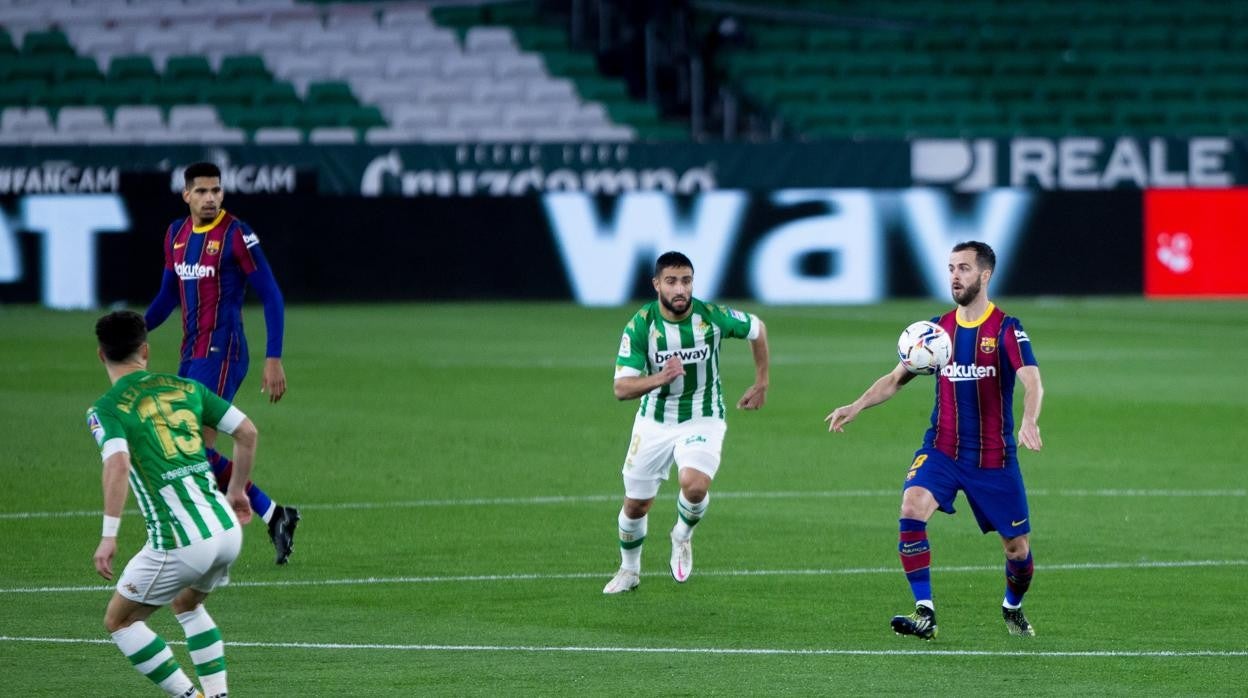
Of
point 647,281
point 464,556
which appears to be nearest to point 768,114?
point 647,281

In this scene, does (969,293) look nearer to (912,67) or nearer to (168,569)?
(168,569)

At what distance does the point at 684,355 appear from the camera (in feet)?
34.6

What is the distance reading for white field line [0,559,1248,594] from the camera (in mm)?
10500

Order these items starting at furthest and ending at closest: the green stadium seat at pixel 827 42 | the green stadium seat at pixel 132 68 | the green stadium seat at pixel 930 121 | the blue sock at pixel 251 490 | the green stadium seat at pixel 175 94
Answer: the green stadium seat at pixel 827 42
the green stadium seat at pixel 930 121
the green stadium seat at pixel 132 68
the green stadium seat at pixel 175 94
the blue sock at pixel 251 490

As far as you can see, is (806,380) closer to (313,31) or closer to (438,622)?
(438,622)

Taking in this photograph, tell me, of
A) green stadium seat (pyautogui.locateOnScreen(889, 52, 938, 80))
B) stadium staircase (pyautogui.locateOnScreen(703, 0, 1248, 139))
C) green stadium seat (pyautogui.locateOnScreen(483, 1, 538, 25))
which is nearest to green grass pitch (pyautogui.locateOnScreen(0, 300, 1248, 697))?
stadium staircase (pyautogui.locateOnScreen(703, 0, 1248, 139))

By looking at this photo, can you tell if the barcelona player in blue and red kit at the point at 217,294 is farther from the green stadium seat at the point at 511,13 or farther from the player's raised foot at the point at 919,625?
the green stadium seat at the point at 511,13

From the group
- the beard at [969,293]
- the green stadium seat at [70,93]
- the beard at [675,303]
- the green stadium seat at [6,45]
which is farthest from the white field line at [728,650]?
the green stadium seat at [6,45]

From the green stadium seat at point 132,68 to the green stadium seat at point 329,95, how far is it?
8.23 ft

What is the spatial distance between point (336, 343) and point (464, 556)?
44.9ft

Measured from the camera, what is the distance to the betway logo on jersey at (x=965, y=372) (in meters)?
9.24

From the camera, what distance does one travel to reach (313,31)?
36.4 m

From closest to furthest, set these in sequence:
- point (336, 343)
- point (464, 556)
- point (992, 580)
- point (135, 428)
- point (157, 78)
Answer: point (135, 428) < point (992, 580) < point (464, 556) < point (336, 343) < point (157, 78)

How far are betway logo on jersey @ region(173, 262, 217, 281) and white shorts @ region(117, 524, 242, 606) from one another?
428 centimetres
